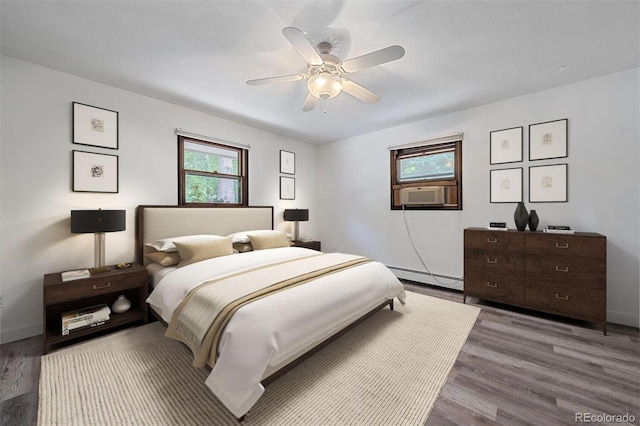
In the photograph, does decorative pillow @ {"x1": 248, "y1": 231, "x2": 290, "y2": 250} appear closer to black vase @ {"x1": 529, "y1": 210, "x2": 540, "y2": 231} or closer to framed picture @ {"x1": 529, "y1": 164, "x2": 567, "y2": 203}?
black vase @ {"x1": 529, "y1": 210, "x2": 540, "y2": 231}

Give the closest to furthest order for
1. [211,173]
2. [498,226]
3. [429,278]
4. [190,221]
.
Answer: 1. [498,226]
2. [190,221]
3. [211,173]
4. [429,278]

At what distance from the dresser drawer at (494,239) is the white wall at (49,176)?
13.4 ft

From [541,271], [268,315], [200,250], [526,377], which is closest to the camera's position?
[268,315]

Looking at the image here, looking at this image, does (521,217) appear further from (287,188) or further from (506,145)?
(287,188)

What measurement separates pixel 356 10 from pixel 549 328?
3462 mm

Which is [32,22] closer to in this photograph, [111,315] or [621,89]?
[111,315]

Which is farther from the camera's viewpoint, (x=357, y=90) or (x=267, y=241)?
(x=267, y=241)

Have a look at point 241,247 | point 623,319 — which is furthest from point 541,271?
point 241,247

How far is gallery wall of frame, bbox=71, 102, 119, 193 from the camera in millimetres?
2652

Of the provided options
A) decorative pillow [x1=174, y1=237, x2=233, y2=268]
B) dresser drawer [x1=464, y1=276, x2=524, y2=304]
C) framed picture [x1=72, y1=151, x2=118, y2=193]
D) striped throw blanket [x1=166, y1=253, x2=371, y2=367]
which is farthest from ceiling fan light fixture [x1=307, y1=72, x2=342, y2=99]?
dresser drawer [x1=464, y1=276, x2=524, y2=304]

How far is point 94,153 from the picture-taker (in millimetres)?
2771

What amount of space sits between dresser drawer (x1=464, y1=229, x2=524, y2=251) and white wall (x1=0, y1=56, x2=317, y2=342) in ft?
13.4

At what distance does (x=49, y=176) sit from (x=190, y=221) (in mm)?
1400

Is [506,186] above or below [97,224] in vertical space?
above
